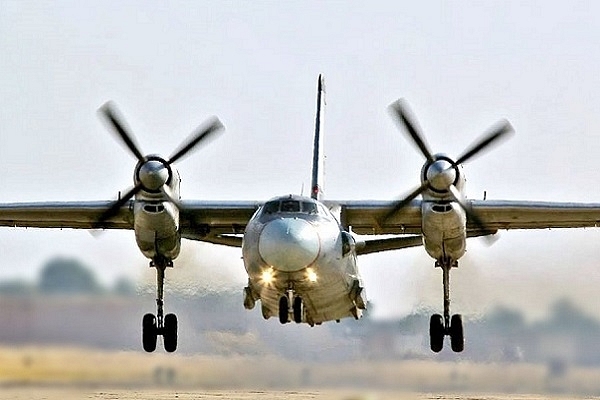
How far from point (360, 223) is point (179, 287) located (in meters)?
3.84

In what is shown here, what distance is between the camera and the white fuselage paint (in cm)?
2019

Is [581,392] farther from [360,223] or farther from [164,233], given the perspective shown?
[164,233]

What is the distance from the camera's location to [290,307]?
67.7ft

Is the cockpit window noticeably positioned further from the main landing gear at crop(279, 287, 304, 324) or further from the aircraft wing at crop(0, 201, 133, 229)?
the aircraft wing at crop(0, 201, 133, 229)

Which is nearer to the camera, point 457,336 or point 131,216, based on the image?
point 131,216

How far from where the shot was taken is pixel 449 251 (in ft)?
75.4

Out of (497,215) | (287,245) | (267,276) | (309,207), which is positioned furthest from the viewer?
(497,215)

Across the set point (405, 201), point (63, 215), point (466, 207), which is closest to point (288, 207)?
point (405, 201)

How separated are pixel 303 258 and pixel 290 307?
0.96 meters

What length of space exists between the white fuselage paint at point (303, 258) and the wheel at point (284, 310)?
10.2 inches

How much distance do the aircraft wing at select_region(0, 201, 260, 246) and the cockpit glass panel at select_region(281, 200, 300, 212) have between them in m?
2.67

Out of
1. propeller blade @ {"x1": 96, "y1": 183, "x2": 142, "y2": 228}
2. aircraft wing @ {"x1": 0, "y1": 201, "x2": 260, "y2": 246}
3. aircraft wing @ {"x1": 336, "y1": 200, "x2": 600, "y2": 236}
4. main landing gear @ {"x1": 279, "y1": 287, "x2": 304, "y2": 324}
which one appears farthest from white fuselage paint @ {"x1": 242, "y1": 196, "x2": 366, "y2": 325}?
propeller blade @ {"x1": 96, "y1": 183, "x2": 142, "y2": 228}

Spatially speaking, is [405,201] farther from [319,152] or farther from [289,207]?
[319,152]

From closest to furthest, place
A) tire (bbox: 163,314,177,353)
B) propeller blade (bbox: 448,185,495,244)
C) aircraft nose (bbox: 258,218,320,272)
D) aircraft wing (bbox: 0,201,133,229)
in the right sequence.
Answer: aircraft nose (bbox: 258,218,320,272) → propeller blade (bbox: 448,185,495,244) → aircraft wing (bbox: 0,201,133,229) → tire (bbox: 163,314,177,353)
